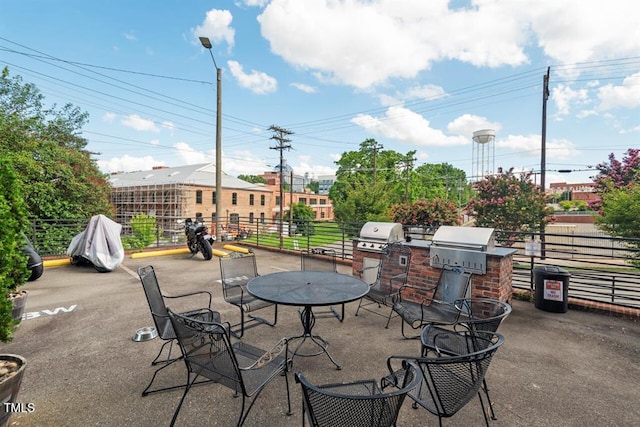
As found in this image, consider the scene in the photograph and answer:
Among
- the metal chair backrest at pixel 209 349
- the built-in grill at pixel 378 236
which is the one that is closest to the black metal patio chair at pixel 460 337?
the metal chair backrest at pixel 209 349

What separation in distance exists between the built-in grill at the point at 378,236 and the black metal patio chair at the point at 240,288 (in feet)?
5.96

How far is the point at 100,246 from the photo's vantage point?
20.7ft

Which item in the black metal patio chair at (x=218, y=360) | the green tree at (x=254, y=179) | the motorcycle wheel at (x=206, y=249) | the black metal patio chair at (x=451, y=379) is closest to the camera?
the black metal patio chair at (x=451, y=379)

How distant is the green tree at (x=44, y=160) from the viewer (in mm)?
12789

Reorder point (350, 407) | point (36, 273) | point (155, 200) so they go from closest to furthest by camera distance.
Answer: point (350, 407) < point (36, 273) < point (155, 200)

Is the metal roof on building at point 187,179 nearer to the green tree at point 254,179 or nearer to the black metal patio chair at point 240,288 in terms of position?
the black metal patio chair at point 240,288

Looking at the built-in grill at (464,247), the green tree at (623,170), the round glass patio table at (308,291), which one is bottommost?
the round glass patio table at (308,291)

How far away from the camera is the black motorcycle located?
7.87 meters

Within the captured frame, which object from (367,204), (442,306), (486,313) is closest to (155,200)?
(367,204)

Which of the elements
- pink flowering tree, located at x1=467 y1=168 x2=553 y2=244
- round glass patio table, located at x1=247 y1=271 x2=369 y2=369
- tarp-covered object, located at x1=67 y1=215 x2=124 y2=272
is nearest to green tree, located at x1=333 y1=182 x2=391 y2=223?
pink flowering tree, located at x1=467 y1=168 x2=553 y2=244

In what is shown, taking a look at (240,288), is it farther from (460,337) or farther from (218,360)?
(460,337)

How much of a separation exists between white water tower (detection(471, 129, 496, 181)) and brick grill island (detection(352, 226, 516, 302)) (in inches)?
580

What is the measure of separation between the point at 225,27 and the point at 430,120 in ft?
68.0

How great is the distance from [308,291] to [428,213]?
10199 millimetres
